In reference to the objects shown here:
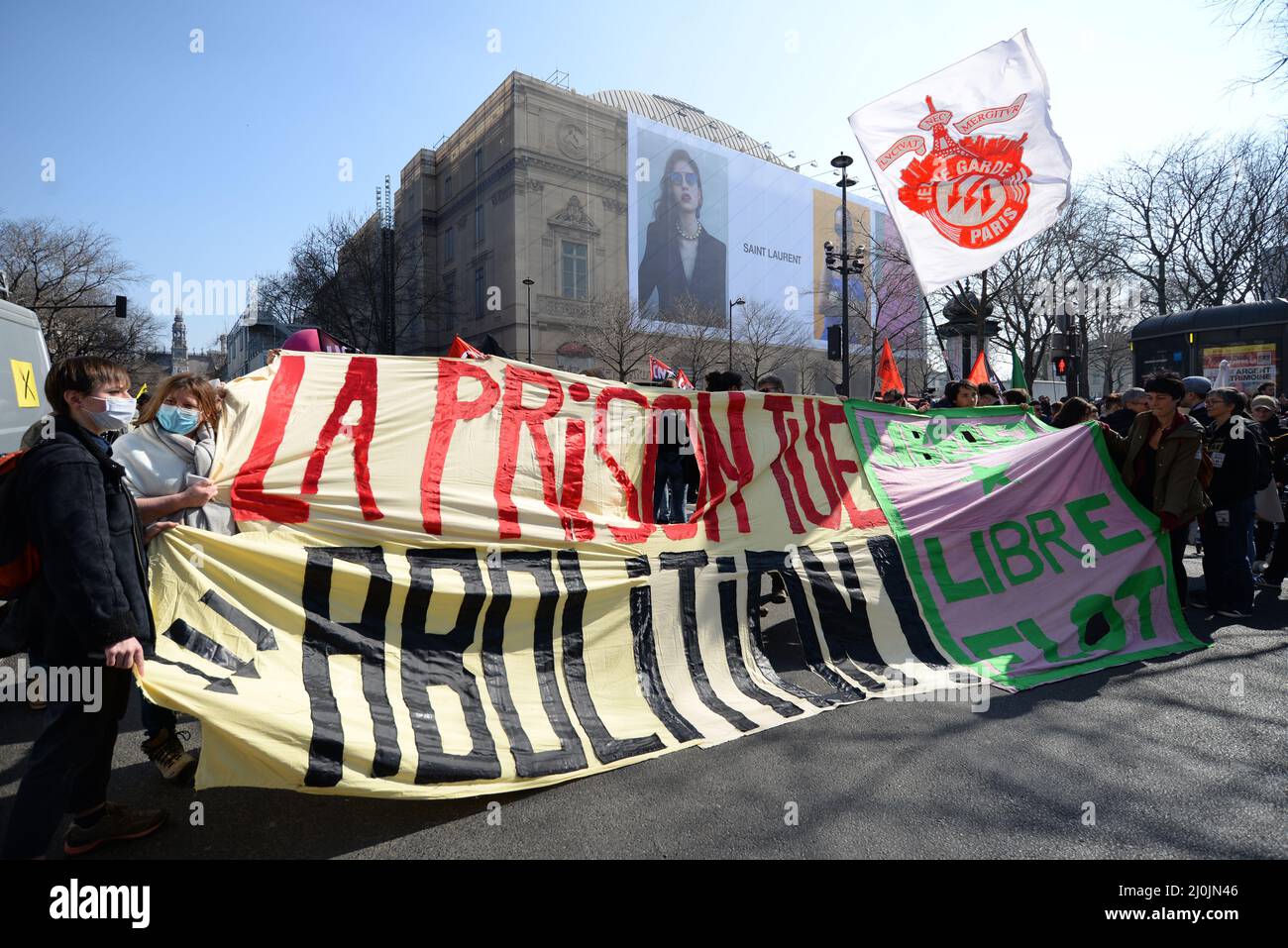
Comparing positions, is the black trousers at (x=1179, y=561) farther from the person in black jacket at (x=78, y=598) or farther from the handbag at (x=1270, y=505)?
the person in black jacket at (x=78, y=598)

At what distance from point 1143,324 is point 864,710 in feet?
55.1

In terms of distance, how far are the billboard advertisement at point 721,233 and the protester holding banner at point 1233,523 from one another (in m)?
44.1

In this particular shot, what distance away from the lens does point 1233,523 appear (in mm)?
6312

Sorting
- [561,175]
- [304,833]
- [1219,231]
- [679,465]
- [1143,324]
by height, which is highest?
[561,175]

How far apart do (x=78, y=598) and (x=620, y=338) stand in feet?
139

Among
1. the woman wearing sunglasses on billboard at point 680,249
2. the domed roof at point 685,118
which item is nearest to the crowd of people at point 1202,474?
the woman wearing sunglasses on billboard at point 680,249

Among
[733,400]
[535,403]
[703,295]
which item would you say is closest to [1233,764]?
[733,400]

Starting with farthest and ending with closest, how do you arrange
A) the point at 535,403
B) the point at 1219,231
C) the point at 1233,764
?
the point at 1219,231
the point at 535,403
the point at 1233,764

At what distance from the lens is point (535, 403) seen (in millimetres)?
4699

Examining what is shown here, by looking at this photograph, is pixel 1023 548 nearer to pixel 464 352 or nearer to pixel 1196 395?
pixel 464 352

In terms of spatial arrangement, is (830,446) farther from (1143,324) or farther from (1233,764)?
(1143,324)

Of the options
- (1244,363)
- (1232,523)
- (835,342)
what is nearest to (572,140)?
(835,342)

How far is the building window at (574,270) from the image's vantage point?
1962 inches

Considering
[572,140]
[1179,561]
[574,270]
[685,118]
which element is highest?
[685,118]
